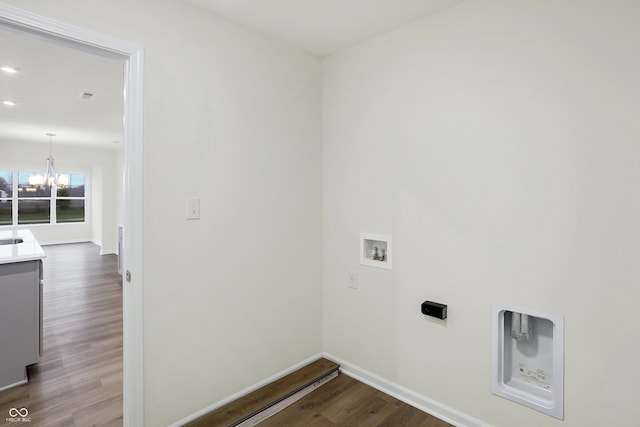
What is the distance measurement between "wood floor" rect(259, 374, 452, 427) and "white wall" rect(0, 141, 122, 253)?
7.83 metres

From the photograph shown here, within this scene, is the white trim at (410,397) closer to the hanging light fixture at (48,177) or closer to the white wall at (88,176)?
the hanging light fixture at (48,177)

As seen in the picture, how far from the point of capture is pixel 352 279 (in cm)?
250

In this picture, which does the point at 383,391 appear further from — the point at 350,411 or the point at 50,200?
the point at 50,200

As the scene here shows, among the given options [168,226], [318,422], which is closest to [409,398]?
[318,422]

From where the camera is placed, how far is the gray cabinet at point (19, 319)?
94.5 inches

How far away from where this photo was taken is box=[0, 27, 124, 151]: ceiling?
8.54 ft

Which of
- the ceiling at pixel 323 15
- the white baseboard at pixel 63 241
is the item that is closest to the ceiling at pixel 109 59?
the ceiling at pixel 323 15

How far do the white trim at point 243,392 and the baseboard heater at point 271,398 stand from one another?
20mm

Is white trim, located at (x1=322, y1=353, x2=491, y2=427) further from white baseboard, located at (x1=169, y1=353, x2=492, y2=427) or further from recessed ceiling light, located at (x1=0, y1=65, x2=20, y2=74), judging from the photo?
recessed ceiling light, located at (x1=0, y1=65, x2=20, y2=74)

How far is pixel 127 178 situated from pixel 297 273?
4.34 ft

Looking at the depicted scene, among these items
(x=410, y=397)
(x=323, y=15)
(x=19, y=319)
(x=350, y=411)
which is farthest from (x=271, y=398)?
(x=323, y=15)

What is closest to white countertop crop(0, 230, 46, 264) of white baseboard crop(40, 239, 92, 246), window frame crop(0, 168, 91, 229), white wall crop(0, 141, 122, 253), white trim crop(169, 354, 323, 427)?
white trim crop(169, 354, 323, 427)

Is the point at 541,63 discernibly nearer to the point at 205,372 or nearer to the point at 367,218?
the point at 367,218

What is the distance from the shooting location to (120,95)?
12.5 ft
